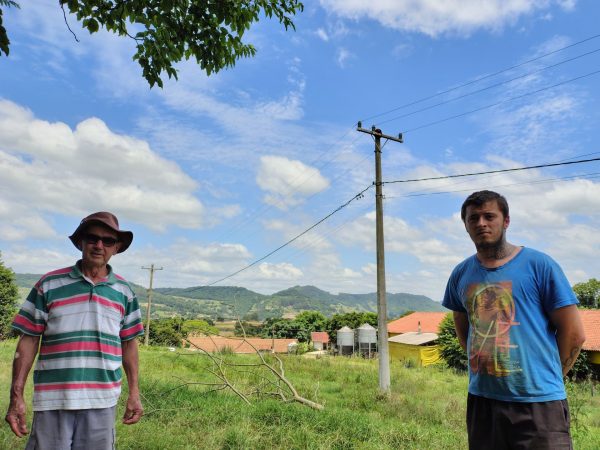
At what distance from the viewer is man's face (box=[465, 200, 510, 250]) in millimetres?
2451

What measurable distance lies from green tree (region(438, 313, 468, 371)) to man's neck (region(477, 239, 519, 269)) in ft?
74.4

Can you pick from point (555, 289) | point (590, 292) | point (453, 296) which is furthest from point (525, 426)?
point (590, 292)

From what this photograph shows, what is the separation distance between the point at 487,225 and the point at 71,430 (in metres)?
2.54

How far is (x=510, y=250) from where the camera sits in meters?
2.47

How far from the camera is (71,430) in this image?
2508 mm

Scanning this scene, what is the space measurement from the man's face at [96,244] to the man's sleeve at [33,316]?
0.97 ft

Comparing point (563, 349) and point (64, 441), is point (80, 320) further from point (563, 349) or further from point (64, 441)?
point (563, 349)

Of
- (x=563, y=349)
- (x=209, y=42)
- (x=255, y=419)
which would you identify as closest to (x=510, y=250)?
(x=563, y=349)

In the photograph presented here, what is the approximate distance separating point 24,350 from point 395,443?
438 centimetres

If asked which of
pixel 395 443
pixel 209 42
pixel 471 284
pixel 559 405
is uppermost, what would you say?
pixel 209 42

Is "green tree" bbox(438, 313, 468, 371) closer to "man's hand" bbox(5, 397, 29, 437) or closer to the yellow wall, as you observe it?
the yellow wall

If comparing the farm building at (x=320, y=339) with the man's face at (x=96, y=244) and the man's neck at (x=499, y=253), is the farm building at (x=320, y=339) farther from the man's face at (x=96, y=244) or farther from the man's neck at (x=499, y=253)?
the man's neck at (x=499, y=253)

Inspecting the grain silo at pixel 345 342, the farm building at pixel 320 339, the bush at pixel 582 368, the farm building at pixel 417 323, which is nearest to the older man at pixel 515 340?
the bush at pixel 582 368

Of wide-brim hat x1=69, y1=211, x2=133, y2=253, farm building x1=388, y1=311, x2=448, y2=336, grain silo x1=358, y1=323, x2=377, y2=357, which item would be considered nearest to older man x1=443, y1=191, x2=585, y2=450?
wide-brim hat x1=69, y1=211, x2=133, y2=253
